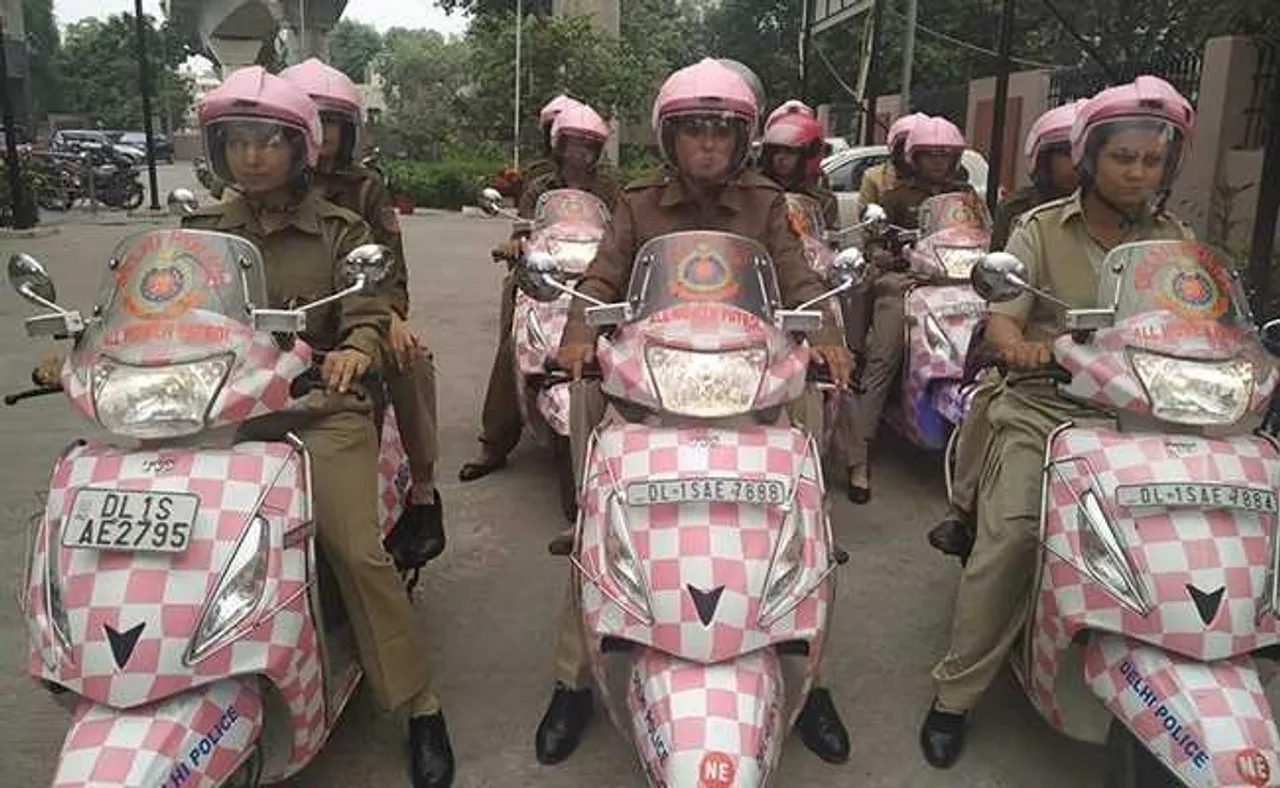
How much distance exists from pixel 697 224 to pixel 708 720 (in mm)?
1786

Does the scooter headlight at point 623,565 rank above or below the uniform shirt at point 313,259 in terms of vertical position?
below

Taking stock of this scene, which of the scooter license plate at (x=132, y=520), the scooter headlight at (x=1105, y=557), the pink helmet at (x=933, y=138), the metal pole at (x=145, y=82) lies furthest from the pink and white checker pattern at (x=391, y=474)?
the metal pole at (x=145, y=82)

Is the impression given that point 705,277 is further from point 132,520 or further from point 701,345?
point 132,520

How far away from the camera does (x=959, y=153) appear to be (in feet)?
20.6

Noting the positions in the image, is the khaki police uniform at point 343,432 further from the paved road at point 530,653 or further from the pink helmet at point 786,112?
the pink helmet at point 786,112

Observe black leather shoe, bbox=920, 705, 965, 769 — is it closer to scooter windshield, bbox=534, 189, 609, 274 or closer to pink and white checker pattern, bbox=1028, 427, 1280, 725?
pink and white checker pattern, bbox=1028, 427, 1280, 725

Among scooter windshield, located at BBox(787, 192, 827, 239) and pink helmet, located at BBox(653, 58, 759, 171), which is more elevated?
pink helmet, located at BBox(653, 58, 759, 171)

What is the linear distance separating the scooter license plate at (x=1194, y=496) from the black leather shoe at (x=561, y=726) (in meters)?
1.58

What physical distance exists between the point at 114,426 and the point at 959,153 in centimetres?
501

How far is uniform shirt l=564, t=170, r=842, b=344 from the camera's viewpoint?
3631 millimetres

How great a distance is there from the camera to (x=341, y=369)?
2.85m

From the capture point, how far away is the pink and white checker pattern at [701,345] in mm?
2771

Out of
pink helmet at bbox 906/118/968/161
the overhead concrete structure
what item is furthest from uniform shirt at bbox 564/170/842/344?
the overhead concrete structure

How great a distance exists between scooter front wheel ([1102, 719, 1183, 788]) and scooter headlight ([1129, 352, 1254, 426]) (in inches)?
29.9
